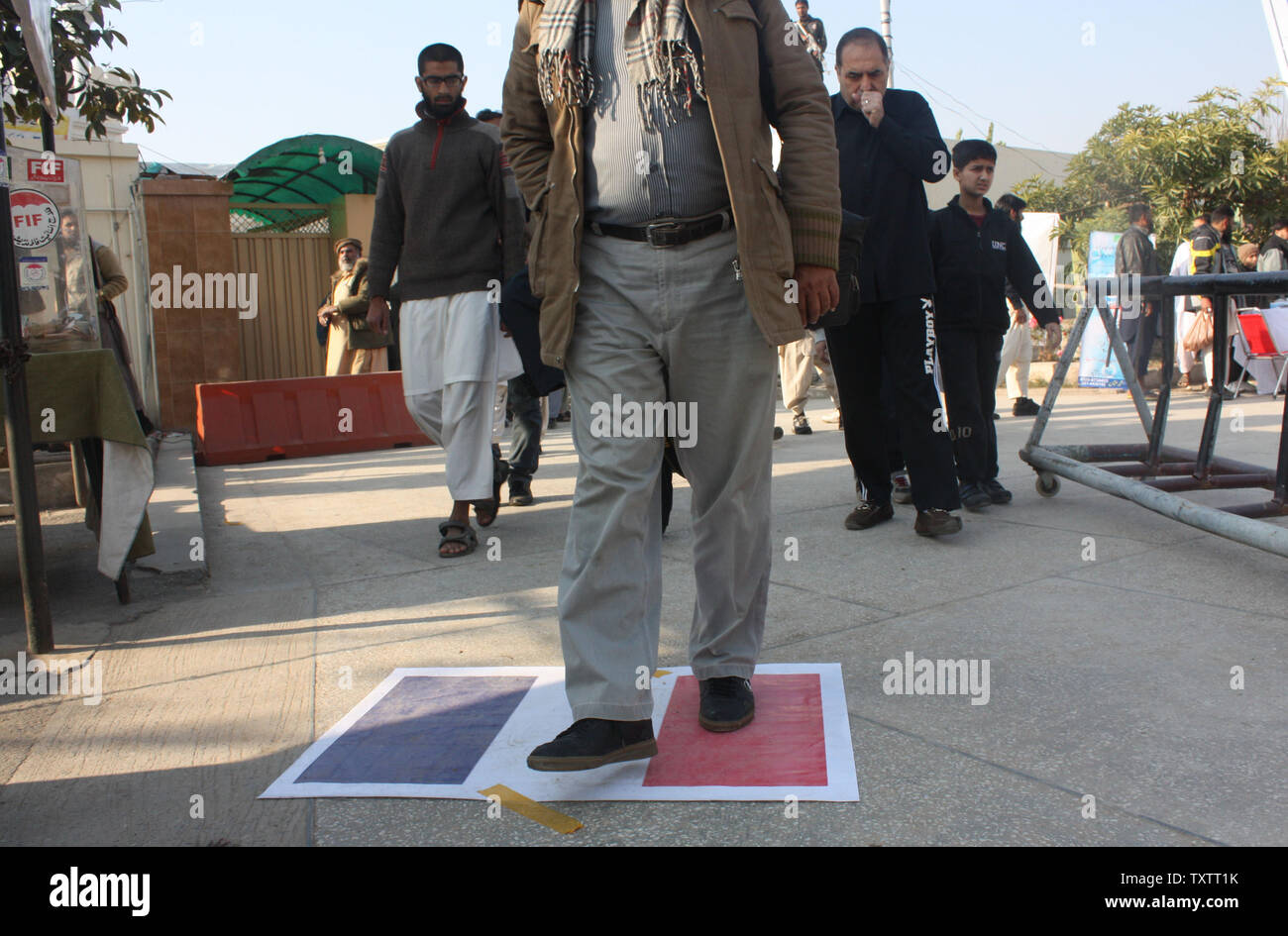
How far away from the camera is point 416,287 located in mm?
5262

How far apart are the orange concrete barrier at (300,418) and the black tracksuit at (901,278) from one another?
6127mm

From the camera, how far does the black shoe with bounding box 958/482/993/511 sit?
5.69 m

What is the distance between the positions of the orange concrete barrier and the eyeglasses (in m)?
5.25

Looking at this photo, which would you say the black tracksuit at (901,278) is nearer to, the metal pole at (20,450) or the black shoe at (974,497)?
the black shoe at (974,497)

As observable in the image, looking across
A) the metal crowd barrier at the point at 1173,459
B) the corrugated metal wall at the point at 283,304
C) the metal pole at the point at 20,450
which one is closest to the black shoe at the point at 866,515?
the metal crowd barrier at the point at 1173,459

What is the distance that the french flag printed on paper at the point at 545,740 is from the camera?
2547 millimetres

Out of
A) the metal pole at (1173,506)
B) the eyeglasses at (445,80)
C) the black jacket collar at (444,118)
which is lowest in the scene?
the metal pole at (1173,506)

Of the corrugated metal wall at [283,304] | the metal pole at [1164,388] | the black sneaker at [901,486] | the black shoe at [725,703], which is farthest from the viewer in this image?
the corrugated metal wall at [283,304]

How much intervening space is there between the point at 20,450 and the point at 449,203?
7.20ft

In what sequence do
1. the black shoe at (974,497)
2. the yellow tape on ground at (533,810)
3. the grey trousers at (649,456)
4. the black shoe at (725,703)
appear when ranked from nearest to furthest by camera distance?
the yellow tape on ground at (533,810), the grey trousers at (649,456), the black shoe at (725,703), the black shoe at (974,497)

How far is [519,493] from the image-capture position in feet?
21.4
